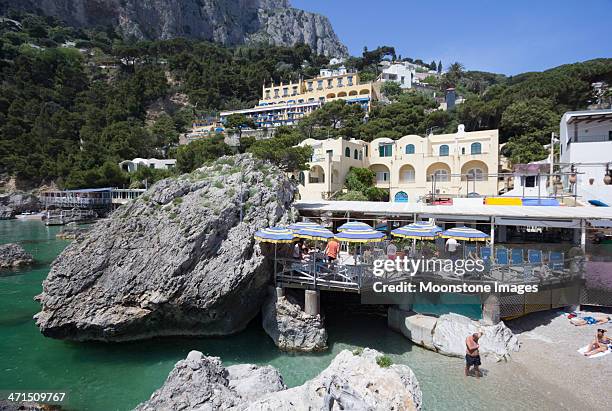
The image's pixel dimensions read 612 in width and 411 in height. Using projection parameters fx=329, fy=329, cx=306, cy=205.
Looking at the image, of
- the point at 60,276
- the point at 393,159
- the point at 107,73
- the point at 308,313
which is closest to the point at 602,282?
the point at 308,313

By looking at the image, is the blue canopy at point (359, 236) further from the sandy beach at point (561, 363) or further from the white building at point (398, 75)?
the white building at point (398, 75)

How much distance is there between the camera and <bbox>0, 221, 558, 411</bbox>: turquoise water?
31.8ft

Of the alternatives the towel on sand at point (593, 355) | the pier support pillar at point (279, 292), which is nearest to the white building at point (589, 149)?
the towel on sand at point (593, 355)

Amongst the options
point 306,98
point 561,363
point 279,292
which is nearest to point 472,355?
point 561,363

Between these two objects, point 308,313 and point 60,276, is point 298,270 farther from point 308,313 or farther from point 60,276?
point 60,276

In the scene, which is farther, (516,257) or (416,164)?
(416,164)

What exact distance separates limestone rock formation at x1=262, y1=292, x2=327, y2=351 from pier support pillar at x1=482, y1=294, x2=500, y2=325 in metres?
6.17

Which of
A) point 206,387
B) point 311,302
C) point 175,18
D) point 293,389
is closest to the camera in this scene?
point 293,389

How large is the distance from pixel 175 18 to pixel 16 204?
12614cm

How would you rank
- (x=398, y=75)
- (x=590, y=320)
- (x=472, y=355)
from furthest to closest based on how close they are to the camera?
(x=398, y=75)
(x=590, y=320)
(x=472, y=355)

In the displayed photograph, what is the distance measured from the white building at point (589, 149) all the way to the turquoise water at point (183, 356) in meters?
18.5

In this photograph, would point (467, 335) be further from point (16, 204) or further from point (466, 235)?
point (16, 204)

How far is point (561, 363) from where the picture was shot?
1069cm

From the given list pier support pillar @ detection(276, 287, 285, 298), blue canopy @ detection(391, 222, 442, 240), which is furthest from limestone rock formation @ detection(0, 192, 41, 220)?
blue canopy @ detection(391, 222, 442, 240)
